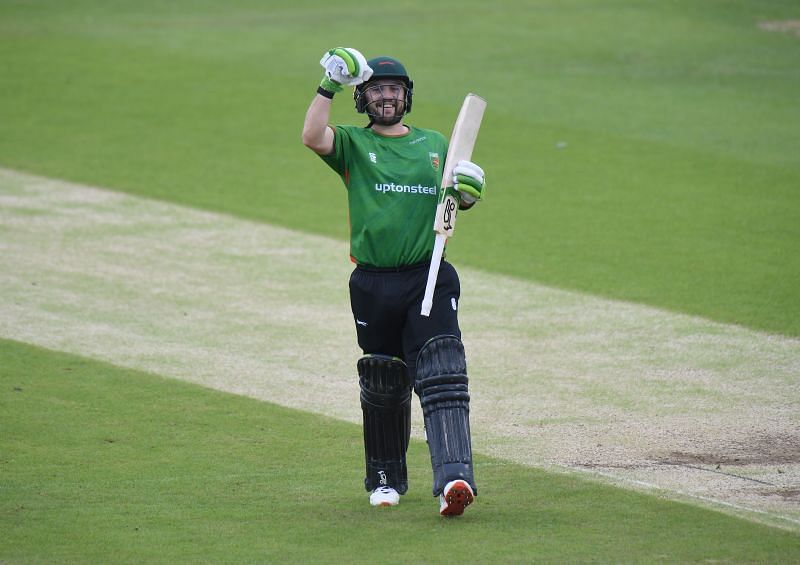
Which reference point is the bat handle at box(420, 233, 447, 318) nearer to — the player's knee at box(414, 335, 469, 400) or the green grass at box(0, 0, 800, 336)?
the player's knee at box(414, 335, 469, 400)

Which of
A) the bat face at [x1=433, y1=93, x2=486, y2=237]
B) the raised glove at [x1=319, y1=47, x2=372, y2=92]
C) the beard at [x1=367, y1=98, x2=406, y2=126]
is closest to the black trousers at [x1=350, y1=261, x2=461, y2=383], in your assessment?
the bat face at [x1=433, y1=93, x2=486, y2=237]

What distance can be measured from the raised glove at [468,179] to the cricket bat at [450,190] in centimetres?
5

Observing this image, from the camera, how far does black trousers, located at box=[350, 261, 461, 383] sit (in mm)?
6391

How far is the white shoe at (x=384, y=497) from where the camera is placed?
6.48m

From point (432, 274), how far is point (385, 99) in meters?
0.93

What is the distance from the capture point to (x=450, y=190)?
255 inches

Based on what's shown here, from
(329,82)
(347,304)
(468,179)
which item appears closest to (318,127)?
(329,82)

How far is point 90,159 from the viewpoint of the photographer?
51.8ft

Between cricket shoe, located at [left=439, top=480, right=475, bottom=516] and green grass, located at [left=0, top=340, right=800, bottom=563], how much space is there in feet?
0.30

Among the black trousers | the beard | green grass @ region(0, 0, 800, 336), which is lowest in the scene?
the black trousers

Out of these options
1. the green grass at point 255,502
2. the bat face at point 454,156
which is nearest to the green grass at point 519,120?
the green grass at point 255,502

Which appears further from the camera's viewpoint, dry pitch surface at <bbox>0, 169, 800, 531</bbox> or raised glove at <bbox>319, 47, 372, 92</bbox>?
dry pitch surface at <bbox>0, 169, 800, 531</bbox>

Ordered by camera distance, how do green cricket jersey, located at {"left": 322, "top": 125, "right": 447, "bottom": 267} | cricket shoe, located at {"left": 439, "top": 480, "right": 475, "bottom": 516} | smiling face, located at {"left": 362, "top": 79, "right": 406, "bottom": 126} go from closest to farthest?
cricket shoe, located at {"left": 439, "top": 480, "right": 475, "bottom": 516}
green cricket jersey, located at {"left": 322, "top": 125, "right": 447, "bottom": 267}
smiling face, located at {"left": 362, "top": 79, "right": 406, "bottom": 126}

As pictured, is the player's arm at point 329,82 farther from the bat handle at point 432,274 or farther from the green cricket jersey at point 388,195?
the bat handle at point 432,274
